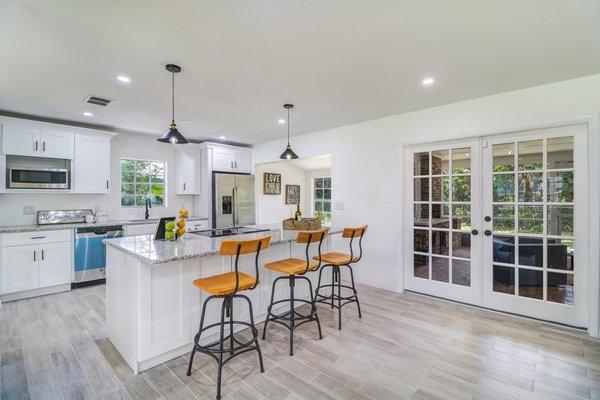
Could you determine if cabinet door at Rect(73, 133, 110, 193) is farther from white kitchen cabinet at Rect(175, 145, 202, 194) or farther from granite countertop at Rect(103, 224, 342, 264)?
granite countertop at Rect(103, 224, 342, 264)

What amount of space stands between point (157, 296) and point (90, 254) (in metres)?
2.82

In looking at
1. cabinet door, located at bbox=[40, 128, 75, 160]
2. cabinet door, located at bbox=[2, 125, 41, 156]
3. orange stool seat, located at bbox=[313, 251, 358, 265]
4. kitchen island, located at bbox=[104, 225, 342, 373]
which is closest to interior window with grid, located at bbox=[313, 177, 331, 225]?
orange stool seat, located at bbox=[313, 251, 358, 265]

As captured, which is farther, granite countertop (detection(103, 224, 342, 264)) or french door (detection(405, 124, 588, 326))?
french door (detection(405, 124, 588, 326))

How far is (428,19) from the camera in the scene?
1.88 m

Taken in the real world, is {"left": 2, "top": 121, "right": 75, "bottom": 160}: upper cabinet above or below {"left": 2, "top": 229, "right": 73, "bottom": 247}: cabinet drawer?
above

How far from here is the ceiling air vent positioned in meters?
3.28

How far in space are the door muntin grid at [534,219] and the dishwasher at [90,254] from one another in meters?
5.38

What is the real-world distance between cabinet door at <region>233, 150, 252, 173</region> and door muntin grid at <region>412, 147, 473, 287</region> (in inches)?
138

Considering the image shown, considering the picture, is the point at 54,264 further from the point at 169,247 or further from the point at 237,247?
the point at 237,247

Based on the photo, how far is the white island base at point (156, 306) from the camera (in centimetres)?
218

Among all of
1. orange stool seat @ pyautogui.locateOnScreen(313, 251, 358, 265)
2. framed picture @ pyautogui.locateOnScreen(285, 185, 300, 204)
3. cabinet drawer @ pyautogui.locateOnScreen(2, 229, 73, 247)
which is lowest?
orange stool seat @ pyautogui.locateOnScreen(313, 251, 358, 265)

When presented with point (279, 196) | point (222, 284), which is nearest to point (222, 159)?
point (279, 196)

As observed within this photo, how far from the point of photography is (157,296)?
2240 millimetres

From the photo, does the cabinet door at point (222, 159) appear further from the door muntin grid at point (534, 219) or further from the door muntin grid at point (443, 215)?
the door muntin grid at point (534, 219)
